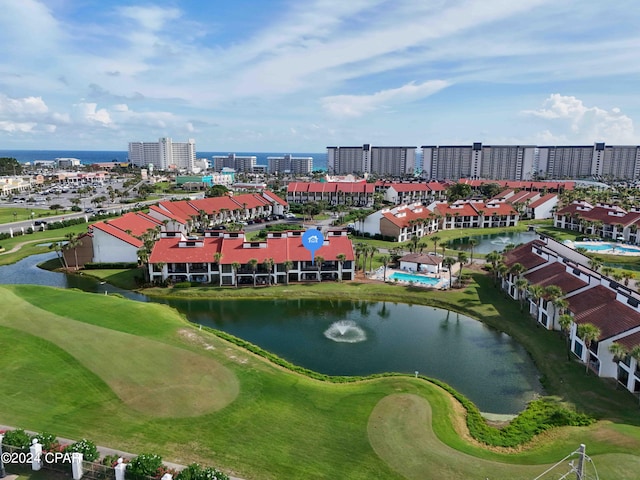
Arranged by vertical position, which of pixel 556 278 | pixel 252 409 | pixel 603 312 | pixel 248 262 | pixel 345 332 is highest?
pixel 556 278

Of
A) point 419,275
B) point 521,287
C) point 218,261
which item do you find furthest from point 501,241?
point 218,261

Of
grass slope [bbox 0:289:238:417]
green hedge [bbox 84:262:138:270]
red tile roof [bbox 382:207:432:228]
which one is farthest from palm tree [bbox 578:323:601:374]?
green hedge [bbox 84:262:138:270]

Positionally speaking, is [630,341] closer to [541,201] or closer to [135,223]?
[135,223]

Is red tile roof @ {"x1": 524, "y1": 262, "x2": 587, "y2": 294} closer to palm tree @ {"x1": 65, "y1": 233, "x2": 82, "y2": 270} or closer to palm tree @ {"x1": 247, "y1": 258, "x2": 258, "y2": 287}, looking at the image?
palm tree @ {"x1": 247, "y1": 258, "x2": 258, "y2": 287}

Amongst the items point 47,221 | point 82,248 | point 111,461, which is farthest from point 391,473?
point 47,221

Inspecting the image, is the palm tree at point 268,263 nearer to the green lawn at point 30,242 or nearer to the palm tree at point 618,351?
the palm tree at point 618,351

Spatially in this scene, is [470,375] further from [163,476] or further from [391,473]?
[163,476]
